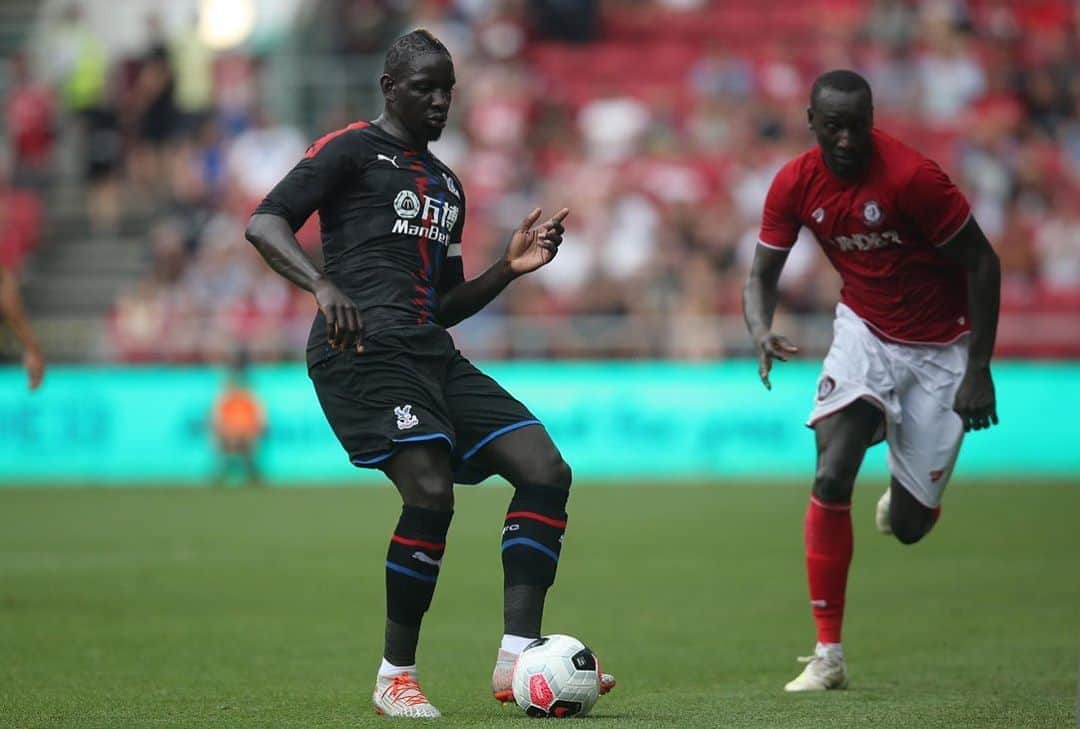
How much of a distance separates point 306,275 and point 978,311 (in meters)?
3.17

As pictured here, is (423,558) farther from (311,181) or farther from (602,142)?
(602,142)

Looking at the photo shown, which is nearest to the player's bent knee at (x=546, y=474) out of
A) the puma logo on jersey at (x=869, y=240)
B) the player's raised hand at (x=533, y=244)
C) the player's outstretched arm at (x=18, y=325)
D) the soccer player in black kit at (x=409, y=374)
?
the soccer player in black kit at (x=409, y=374)

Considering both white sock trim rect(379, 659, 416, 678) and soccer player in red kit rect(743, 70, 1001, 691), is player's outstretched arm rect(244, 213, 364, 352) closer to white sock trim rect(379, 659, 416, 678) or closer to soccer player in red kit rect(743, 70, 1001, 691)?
white sock trim rect(379, 659, 416, 678)

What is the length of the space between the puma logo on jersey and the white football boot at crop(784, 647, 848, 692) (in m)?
1.83

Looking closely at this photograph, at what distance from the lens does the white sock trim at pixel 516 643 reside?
6.81m

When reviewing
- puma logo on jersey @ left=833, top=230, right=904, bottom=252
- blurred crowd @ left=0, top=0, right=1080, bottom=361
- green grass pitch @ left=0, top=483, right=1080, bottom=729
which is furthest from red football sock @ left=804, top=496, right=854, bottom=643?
blurred crowd @ left=0, top=0, right=1080, bottom=361

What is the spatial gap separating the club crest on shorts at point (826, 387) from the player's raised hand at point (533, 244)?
1615 mm

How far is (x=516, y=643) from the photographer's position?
6836mm

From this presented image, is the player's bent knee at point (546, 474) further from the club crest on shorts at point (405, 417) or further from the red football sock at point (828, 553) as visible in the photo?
the red football sock at point (828, 553)

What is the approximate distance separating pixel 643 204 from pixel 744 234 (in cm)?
162

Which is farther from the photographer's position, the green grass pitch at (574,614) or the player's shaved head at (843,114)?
the player's shaved head at (843,114)

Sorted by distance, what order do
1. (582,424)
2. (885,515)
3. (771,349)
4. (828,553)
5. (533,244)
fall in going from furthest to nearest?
1. (582,424)
2. (885,515)
3. (828,553)
4. (771,349)
5. (533,244)

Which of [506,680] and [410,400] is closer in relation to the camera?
[506,680]

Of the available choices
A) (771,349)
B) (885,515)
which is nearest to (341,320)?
(771,349)
